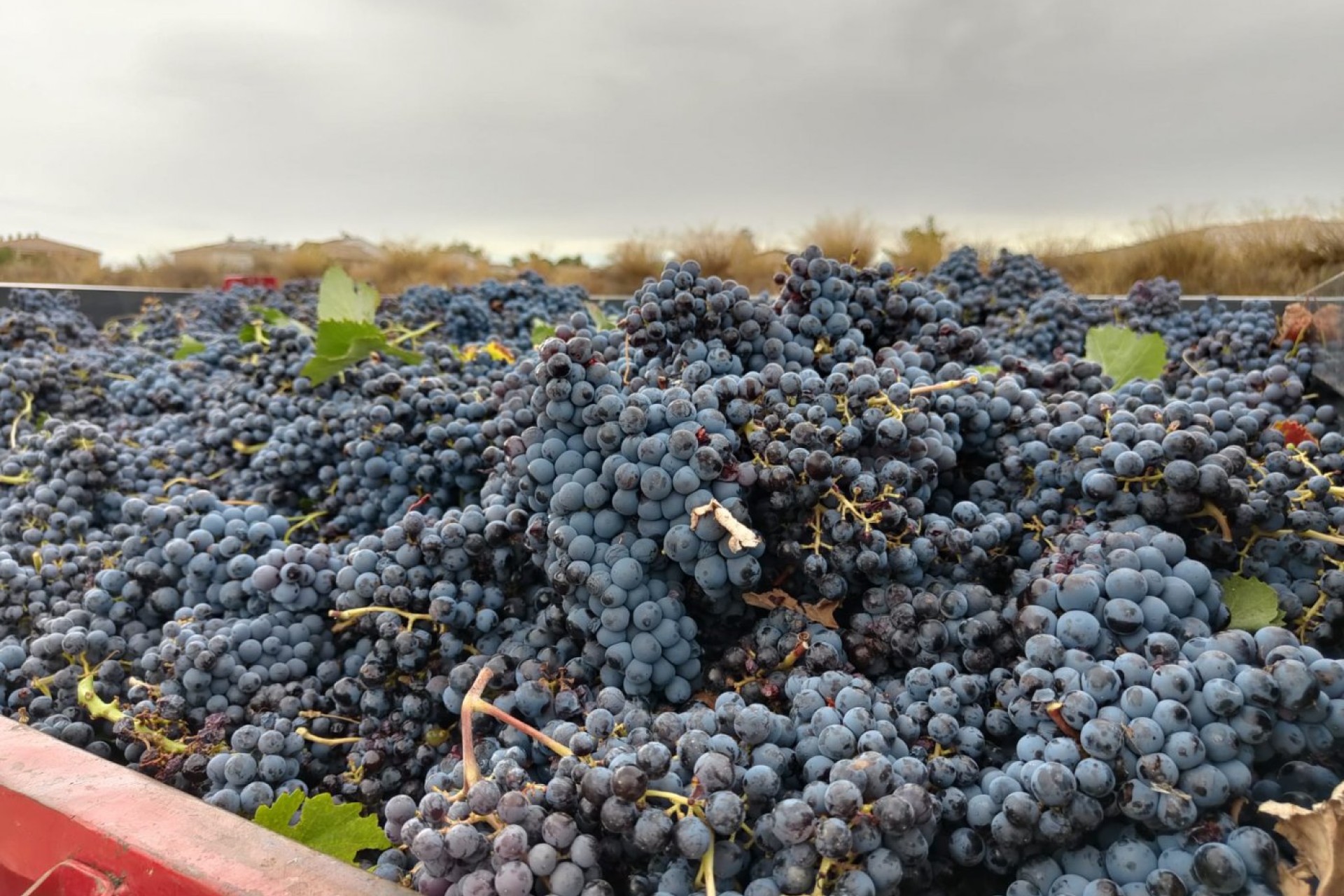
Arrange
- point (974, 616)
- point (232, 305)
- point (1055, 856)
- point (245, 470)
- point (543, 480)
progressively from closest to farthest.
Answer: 1. point (1055, 856)
2. point (974, 616)
3. point (543, 480)
4. point (245, 470)
5. point (232, 305)

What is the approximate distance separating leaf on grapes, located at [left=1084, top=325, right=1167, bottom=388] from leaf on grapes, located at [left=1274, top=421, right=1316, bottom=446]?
0.92 feet

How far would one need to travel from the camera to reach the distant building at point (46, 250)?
236 inches

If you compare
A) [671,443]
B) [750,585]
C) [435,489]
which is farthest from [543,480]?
[435,489]

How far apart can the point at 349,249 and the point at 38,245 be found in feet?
10.8

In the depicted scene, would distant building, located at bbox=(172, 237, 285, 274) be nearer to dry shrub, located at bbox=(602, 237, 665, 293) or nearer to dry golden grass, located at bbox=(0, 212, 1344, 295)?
dry golden grass, located at bbox=(0, 212, 1344, 295)

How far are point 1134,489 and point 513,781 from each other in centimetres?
86

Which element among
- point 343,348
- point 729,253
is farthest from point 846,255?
point 729,253

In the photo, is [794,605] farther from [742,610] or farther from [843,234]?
[843,234]

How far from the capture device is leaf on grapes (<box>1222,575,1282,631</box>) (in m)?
0.88

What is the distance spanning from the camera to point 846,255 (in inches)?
116

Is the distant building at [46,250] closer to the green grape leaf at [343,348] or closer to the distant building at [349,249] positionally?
the distant building at [349,249]

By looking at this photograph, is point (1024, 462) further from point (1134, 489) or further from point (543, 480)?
point (543, 480)

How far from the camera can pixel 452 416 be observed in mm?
1438

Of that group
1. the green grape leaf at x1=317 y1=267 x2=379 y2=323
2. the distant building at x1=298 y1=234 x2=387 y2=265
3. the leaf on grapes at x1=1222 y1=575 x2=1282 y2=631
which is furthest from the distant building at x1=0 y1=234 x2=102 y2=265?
the leaf on grapes at x1=1222 y1=575 x2=1282 y2=631
